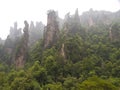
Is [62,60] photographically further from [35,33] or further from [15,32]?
[15,32]

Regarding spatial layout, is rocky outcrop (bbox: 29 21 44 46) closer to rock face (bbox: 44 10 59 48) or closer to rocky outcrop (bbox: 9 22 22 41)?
rocky outcrop (bbox: 9 22 22 41)

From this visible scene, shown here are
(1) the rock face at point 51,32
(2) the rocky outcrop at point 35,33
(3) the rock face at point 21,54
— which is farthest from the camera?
(2) the rocky outcrop at point 35,33

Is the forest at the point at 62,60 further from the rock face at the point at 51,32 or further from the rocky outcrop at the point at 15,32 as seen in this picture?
the rocky outcrop at the point at 15,32

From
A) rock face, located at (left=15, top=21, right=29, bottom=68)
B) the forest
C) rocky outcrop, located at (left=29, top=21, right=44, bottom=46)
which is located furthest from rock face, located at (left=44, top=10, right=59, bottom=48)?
rocky outcrop, located at (left=29, top=21, right=44, bottom=46)

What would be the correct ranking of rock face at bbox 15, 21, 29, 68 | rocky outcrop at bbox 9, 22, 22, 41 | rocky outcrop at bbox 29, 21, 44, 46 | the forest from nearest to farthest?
the forest
rock face at bbox 15, 21, 29, 68
rocky outcrop at bbox 29, 21, 44, 46
rocky outcrop at bbox 9, 22, 22, 41

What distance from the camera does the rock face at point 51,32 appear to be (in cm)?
7350

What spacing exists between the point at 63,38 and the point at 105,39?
11.8m

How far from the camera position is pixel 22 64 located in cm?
7025

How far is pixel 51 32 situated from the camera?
75000 mm

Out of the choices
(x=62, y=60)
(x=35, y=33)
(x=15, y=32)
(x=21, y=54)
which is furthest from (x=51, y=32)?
(x=15, y=32)

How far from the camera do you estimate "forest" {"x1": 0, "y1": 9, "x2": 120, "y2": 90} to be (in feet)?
176

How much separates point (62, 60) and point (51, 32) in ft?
44.4

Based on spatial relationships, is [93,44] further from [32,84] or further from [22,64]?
[32,84]

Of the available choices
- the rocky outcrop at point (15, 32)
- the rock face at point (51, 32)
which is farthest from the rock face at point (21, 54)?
the rocky outcrop at point (15, 32)
